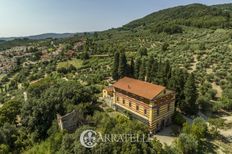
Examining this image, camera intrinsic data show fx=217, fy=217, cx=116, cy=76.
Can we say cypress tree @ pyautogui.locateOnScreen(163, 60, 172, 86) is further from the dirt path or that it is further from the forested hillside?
the dirt path

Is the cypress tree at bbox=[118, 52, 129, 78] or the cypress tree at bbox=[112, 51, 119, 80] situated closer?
the cypress tree at bbox=[118, 52, 129, 78]

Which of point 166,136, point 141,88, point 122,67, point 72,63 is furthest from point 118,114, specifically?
point 72,63

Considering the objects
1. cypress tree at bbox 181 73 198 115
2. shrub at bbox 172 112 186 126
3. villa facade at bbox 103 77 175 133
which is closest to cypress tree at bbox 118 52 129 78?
villa facade at bbox 103 77 175 133

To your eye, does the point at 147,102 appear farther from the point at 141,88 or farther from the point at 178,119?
the point at 178,119

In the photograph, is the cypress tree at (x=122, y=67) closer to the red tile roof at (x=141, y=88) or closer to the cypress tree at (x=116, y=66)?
the cypress tree at (x=116, y=66)

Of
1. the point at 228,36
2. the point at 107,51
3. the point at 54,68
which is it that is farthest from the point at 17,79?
the point at 228,36

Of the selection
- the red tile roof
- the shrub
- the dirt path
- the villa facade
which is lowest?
the dirt path

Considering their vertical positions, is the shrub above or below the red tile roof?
below
